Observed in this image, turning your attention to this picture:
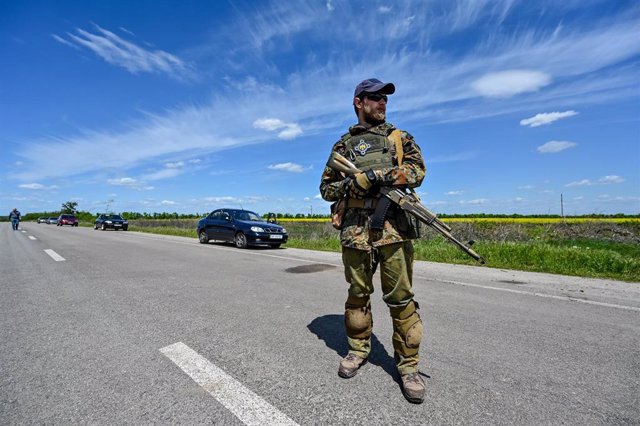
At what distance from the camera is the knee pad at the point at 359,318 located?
2.74m

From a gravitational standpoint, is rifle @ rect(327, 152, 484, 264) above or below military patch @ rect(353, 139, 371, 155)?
below

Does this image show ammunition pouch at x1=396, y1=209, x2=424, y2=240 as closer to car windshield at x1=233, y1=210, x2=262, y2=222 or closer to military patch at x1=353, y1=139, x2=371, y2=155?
military patch at x1=353, y1=139, x2=371, y2=155

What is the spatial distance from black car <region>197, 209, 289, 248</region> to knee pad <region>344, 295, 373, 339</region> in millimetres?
11193

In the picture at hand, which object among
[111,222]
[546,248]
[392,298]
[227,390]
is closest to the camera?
[227,390]

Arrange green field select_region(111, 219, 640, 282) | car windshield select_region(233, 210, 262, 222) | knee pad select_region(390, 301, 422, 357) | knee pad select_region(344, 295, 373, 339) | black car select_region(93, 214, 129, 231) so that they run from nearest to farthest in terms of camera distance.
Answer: knee pad select_region(390, 301, 422, 357) < knee pad select_region(344, 295, 373, 339) < green field select_region(111, 219, 640, 282) < car windshield select_region(233, 210, 262, 222) < black car select_region(93, 214, 129, 231)

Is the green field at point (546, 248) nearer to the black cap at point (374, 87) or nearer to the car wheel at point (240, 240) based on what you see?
the car wheel at point (240, 240)

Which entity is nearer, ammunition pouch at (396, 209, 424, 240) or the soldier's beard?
ammunition pouch at (396, 209, 424, 240)

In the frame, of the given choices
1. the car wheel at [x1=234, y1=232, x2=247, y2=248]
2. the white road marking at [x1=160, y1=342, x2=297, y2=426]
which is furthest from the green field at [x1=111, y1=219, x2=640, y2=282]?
the white road marking at [x1=160, y1=342, x2=297, y2=426]

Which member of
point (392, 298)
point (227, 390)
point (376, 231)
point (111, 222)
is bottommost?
point (227, 390)

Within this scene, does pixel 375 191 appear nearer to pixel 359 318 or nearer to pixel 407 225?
pixel 407 225

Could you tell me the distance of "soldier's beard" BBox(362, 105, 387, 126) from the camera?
269cm

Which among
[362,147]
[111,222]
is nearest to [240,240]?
[362,147]

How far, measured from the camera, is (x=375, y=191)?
263cm

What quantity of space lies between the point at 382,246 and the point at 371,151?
73 centimetres
